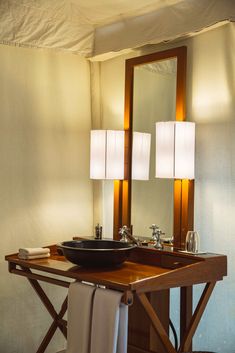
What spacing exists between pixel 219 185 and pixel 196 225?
29 cm

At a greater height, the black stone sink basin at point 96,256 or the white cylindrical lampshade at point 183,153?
the white cylindrical lampshade at point 183,153

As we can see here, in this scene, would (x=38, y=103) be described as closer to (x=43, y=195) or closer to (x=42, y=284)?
(x=43, y=195)

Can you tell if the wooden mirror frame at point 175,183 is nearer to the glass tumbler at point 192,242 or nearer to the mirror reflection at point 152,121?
the mirror reflection at point 152,121

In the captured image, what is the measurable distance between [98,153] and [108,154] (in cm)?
7

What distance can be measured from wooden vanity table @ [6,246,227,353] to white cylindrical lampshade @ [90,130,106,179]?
1.81ft

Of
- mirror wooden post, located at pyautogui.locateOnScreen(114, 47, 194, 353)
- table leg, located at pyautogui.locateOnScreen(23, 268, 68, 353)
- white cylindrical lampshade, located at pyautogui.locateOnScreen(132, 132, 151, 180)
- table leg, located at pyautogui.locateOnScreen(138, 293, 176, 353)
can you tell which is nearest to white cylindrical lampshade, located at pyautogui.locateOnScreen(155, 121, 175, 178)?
mirror wooden post, located at pyautogui.locateOnScreen(114, 47, 194, 353)

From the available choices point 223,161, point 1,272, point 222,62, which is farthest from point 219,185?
point 1,272

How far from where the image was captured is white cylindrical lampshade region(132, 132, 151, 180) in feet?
10.6

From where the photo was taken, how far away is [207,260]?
2619mm

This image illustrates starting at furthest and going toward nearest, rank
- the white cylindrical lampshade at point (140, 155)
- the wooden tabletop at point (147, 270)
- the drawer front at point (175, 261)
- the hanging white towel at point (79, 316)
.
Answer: the white cylindrical lampshade at point (140, 155) < the drawer front at point (175, 261) < the hanging white towel at point (79, 316) < the wooden tabletop at point (147, 270)

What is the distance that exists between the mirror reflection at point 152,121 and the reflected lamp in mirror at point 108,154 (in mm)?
133

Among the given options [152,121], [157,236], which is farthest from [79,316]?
[152,121]

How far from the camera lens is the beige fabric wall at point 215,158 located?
2891 mm

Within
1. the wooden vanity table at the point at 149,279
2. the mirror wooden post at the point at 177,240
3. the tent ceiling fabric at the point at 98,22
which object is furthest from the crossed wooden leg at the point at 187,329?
the tent ceiling fabric at the point at 98,22
